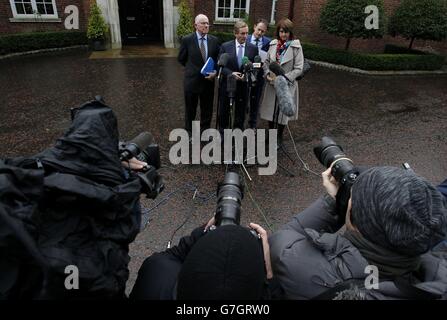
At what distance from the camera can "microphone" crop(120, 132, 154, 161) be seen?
1954 mm

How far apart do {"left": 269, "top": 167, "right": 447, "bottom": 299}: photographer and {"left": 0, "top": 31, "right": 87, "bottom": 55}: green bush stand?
13460 millimetres

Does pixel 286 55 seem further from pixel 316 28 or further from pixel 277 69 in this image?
pixel 316 28

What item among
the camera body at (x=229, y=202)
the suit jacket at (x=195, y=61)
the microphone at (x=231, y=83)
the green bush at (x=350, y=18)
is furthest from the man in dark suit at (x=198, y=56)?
the green bush at (x=350, y=18)

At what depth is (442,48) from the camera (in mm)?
14641

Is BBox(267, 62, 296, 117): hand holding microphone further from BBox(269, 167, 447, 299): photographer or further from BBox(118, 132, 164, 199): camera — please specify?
BBox(269, 167, 447, 299): photographer

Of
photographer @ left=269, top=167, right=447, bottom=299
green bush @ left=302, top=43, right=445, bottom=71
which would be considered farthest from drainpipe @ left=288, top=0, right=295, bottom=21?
photographer @ left=269, top=167, right=447, bottom=299

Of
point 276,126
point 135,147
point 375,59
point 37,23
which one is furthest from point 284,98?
point 37,23

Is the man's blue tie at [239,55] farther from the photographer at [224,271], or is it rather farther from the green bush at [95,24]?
the green bush at [95,24]

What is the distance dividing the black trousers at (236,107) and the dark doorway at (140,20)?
1101 cm

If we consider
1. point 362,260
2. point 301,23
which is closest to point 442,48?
point 301,23

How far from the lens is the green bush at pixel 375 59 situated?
11.2 metres

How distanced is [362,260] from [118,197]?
1.05 metres

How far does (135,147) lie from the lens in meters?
2.06
